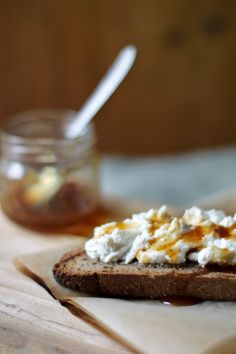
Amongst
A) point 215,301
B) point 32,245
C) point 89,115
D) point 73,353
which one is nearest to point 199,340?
point 215,301

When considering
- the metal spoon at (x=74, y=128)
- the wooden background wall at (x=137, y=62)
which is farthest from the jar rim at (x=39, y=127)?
the wooden background wall at (x=137, y=62)

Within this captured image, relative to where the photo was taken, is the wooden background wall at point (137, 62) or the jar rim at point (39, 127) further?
the wooden background wall at point (137, 62)

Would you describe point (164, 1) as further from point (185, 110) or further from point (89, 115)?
point (89, 115)

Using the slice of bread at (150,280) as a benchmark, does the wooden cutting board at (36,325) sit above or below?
below

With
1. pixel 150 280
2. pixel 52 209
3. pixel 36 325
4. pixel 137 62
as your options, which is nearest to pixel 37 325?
pixel 36 325

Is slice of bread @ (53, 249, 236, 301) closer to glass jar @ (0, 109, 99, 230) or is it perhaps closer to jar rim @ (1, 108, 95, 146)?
glass jar @ (0, 109, 99, 230)

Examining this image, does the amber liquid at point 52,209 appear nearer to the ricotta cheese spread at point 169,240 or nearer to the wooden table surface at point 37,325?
the wooden table surface at point 37,325
